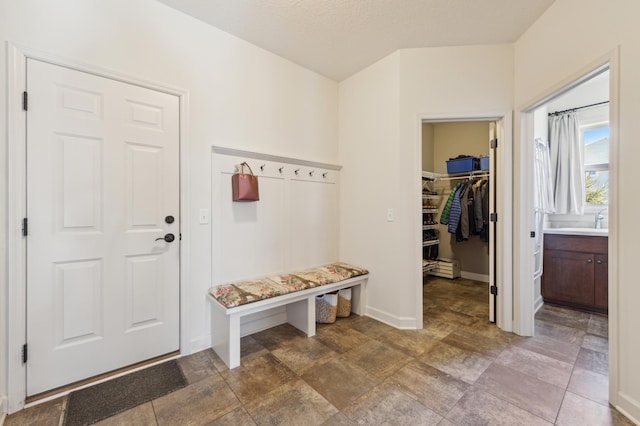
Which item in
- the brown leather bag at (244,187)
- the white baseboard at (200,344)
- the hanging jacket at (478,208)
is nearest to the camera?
the white baseboard at (200,344)

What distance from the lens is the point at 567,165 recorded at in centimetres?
341

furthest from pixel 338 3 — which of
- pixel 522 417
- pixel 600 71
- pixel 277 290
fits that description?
pixel 522 417

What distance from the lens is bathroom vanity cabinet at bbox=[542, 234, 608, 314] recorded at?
2.80 metres

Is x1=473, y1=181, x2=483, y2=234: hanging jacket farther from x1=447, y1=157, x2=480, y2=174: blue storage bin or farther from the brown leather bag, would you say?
the brown leather bag

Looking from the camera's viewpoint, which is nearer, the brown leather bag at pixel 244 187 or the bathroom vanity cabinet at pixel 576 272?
the brown leather bag at pixel 244 187

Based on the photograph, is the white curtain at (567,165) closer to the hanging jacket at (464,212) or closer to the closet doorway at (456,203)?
the closet doorway at (456,203)

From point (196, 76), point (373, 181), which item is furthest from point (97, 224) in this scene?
point (373, 181)

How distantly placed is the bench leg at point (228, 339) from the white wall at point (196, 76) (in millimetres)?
209

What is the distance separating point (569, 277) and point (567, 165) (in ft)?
4.64

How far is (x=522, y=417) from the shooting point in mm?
1440

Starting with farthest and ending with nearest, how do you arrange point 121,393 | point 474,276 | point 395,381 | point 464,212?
point 474,276 < point 464,212 < point 395,381 < point 121,393

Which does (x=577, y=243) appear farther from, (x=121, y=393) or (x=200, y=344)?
(x=121, y=393)

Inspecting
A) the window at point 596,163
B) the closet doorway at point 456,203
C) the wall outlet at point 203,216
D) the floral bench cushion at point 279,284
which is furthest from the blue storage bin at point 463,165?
the wall outlet at point 203,216

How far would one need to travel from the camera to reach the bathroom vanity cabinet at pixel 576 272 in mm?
2805
